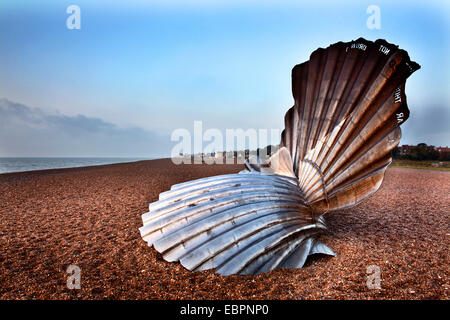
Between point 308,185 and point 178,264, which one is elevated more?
point 308,185

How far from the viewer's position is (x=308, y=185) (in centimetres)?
443

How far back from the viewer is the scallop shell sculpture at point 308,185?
11.1 ft

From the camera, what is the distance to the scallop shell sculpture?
3396 mm

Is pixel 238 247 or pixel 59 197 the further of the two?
pixel 59 197

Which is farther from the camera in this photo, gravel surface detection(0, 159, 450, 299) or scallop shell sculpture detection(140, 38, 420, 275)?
scallop shell sculpture detection(140, 38, 420, 275)

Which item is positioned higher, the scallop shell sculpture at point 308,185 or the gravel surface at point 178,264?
the scallop shell sculpture at point 308,185

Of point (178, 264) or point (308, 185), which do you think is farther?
point (308, 185)

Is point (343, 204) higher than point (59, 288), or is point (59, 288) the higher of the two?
point (343, 204)

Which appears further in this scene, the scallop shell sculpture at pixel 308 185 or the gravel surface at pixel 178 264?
the scallop shell sculpture at pixel 308 185

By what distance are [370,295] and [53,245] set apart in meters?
4.80

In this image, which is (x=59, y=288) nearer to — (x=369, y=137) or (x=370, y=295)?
(x=370, y=295)

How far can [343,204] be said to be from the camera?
425 cm

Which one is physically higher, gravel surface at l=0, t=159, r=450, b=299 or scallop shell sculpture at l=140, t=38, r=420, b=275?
scallop shell sculpture at l=140, t=38, r=420, b=275
